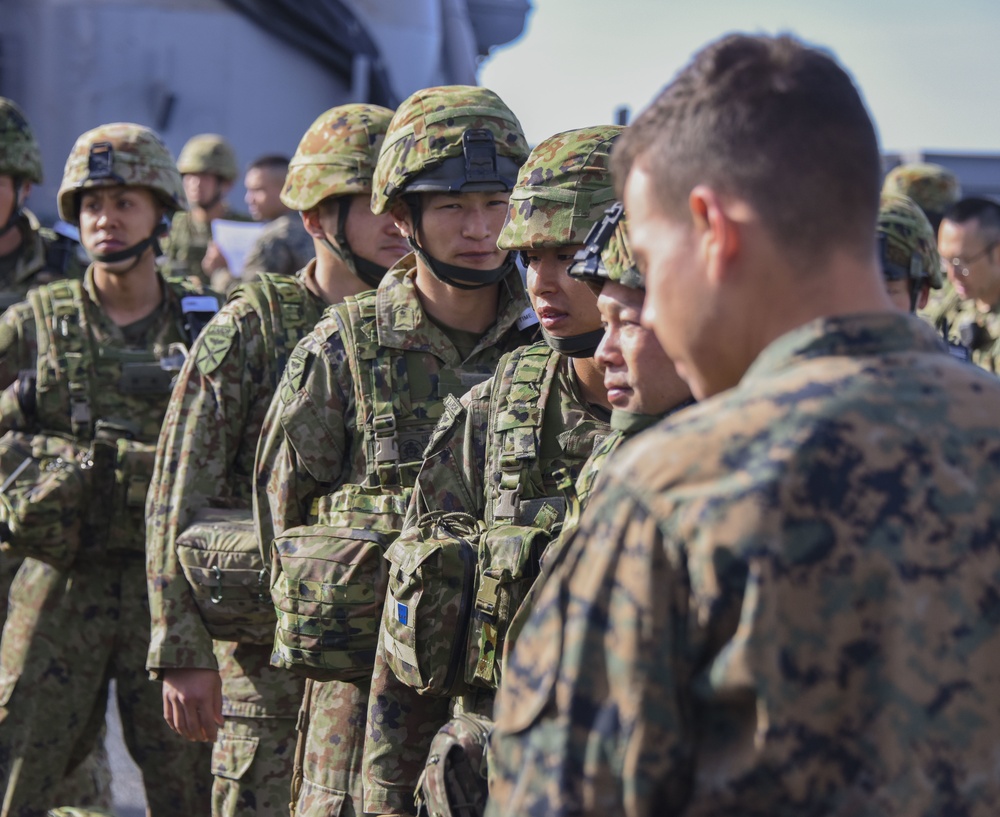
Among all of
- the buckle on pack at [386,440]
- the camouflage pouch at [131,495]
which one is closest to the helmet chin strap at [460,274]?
the buckle on pack at [386,440]

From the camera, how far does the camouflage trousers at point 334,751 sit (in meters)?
3.59

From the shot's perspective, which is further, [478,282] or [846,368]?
[478,282]

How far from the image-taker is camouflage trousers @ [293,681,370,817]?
3.59 metres

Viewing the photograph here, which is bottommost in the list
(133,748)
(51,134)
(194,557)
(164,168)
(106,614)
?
(133,748)

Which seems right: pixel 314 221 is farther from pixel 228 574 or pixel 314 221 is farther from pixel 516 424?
pixel 516 424

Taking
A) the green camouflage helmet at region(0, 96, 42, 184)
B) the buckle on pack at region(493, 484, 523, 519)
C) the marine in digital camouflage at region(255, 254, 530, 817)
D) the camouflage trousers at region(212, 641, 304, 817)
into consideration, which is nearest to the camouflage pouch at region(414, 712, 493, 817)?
the buckle on pack at region(493, 484, 523, 519)

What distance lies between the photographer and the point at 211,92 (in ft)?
43.6

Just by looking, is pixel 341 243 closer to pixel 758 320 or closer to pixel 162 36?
pixel 758 320

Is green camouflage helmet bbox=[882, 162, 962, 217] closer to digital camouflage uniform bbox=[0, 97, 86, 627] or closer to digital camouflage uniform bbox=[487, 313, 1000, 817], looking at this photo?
digital camouflage uniform bbox=[0, 97, 86, 627]

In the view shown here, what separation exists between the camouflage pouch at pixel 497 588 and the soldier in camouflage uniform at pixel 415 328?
826mm

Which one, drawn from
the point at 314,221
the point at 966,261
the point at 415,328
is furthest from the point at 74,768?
the point at 966,261

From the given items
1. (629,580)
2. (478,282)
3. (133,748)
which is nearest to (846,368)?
(629,580)

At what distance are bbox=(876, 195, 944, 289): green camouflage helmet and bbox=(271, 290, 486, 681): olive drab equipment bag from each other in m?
1.23

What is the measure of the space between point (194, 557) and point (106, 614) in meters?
1.14
